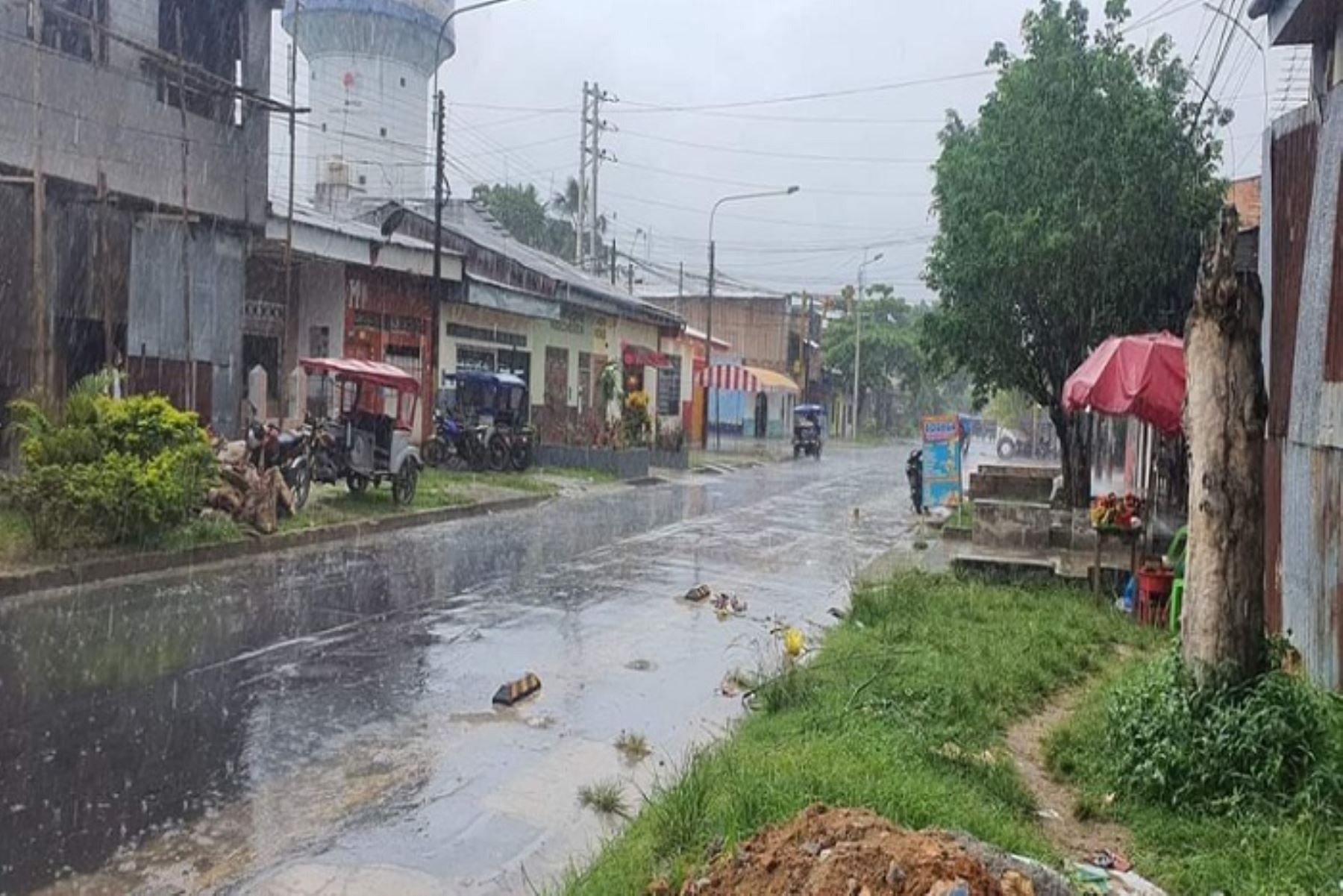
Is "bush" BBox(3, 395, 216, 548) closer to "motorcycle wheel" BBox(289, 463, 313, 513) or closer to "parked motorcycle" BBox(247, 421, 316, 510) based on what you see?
Result: "parked motorcycle" BBox(247, 421, 316, 510)

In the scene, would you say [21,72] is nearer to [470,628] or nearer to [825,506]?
[470,628]

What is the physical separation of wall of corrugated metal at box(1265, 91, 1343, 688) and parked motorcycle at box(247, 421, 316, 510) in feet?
39.8

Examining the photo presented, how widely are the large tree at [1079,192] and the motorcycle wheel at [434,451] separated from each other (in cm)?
1190

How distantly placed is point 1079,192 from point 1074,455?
14.7ft

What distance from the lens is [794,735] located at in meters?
5.97

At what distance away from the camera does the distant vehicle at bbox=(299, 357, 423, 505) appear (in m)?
16.9

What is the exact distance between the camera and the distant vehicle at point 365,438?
16.9m

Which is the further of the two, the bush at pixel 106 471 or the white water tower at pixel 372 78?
the white water tower at pixel 372 78

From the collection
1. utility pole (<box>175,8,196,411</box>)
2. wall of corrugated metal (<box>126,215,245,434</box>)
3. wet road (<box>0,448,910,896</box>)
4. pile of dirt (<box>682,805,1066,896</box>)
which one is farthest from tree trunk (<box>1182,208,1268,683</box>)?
wall of corrugated metal (<box>126,215,245,434</box>)

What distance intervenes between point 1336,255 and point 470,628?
706 centimetres

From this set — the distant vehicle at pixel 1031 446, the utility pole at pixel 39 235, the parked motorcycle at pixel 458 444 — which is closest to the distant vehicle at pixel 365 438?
the utility pole at pixel 39 235

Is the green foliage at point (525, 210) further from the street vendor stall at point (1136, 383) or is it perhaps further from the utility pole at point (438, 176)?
the street vendor stall at point (1136, 383)

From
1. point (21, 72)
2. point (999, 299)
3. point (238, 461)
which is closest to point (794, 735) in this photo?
point (238, 461)

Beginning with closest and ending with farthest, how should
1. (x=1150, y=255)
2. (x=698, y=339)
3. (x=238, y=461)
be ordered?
(x=238, y=461) < (x=1150, y=255) < (x=698, y=339)
